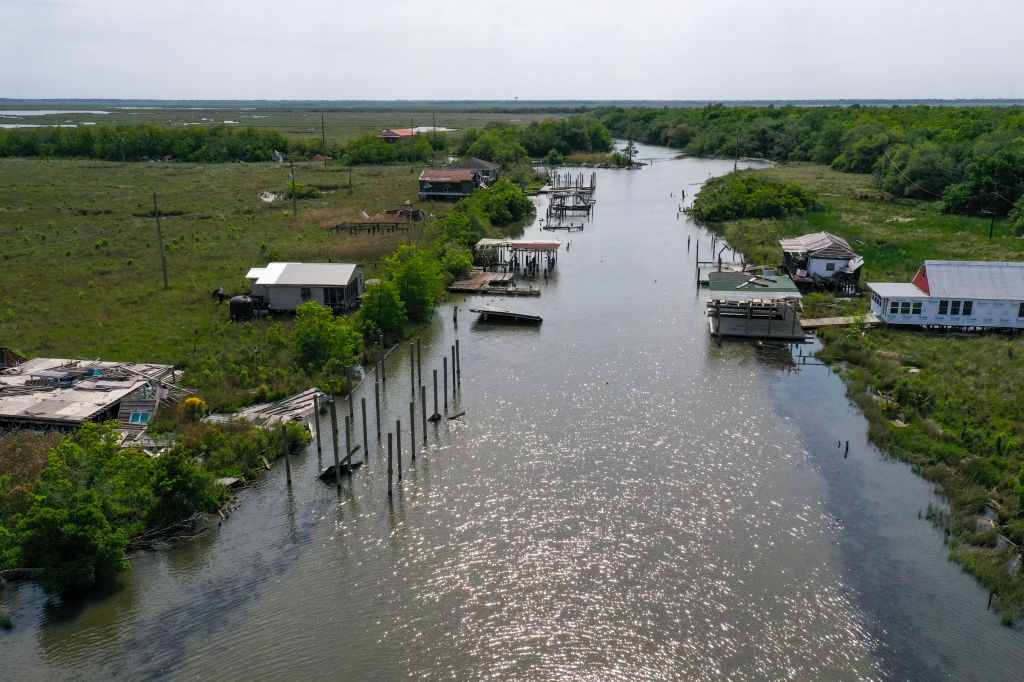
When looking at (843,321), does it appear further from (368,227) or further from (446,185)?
(446,185)

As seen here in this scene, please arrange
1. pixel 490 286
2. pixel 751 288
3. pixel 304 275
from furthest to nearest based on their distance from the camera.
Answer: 1. pixel 490 286
2. pixel 751 288
3. pixel 304 275

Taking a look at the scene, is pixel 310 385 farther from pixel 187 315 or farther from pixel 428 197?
pixel 428 197

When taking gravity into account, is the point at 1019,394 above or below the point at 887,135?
below

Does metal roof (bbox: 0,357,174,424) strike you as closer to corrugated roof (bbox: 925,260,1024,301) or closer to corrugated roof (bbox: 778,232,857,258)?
corrugated roof (bbox: 925,260,1024,301)

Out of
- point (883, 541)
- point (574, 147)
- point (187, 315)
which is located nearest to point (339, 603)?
point (883, 541)

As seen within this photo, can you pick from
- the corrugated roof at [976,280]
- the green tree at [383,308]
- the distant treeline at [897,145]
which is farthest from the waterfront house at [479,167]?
the corrugated roof at [976,280]

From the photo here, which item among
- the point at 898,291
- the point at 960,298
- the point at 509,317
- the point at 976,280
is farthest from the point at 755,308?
the point at 509,317
